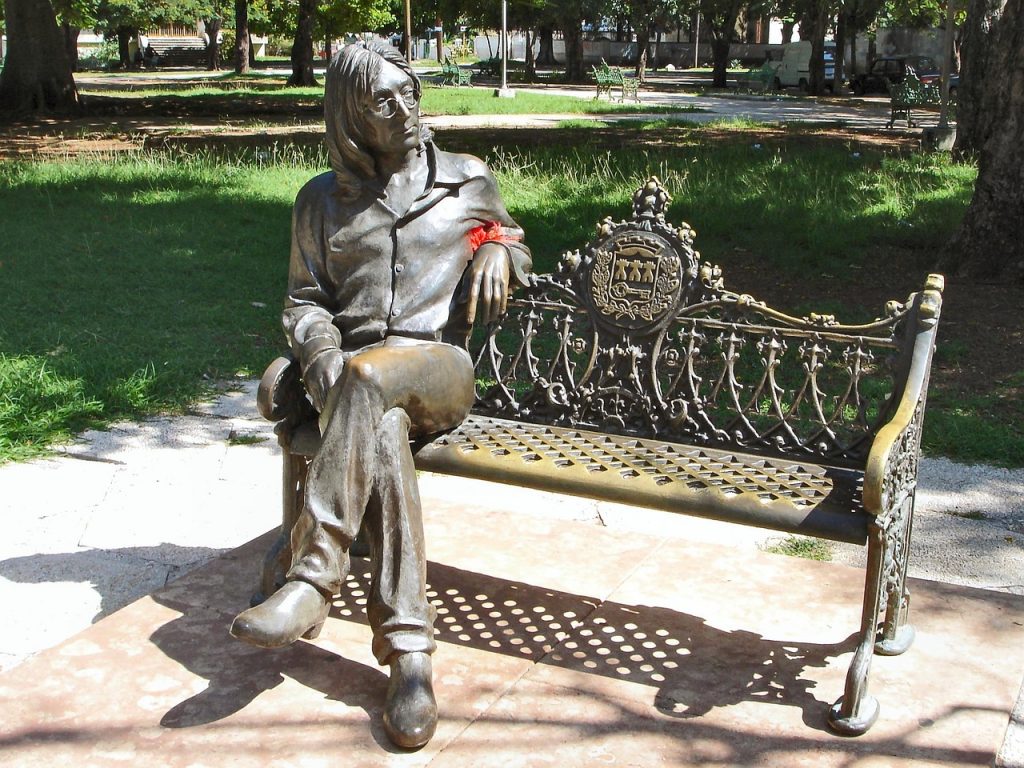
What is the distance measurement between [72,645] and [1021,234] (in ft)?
24.7

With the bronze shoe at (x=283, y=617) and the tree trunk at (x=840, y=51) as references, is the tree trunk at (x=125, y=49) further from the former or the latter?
the bronze shoe at (x=283, y=617)

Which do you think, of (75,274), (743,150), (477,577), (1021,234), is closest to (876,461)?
(477,577)

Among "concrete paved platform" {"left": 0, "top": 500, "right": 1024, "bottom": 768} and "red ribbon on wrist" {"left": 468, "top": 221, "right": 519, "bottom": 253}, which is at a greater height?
"red ribbon on wrist" {"left": 468, "top": 221, "right": 519, "bottom": 253}

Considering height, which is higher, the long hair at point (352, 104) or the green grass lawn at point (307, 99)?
the long hair at point (352, 104)

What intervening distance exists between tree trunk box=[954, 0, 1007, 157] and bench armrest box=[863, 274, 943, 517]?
10.7 meters

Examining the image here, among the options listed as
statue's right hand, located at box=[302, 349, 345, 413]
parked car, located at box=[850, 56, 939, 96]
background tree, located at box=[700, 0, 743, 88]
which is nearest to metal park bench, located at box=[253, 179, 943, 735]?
statue's right hand, located at box=[302, 349, 345, 413]

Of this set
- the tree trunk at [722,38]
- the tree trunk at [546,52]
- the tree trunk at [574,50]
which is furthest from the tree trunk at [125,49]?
the tree trunk at [722,38]

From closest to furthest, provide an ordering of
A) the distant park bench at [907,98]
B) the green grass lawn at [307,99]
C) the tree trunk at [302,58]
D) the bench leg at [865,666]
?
the bench leg at [865,666], the distant park bench at [907,98], the green grass lawn at [307,99], the tree trunk at [302,58]

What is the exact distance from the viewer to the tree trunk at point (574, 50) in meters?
46.9

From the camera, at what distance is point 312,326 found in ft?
11.8

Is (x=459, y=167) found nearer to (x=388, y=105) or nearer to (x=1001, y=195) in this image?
(x=388, y=105)

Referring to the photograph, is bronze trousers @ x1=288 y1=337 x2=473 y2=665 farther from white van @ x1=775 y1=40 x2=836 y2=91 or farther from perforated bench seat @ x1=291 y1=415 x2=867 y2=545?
white van @ x1=775 y1=40 x2=836 y2=91

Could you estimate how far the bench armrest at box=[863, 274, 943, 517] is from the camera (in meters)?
2.96

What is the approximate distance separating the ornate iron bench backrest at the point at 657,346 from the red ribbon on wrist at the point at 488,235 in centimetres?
26
